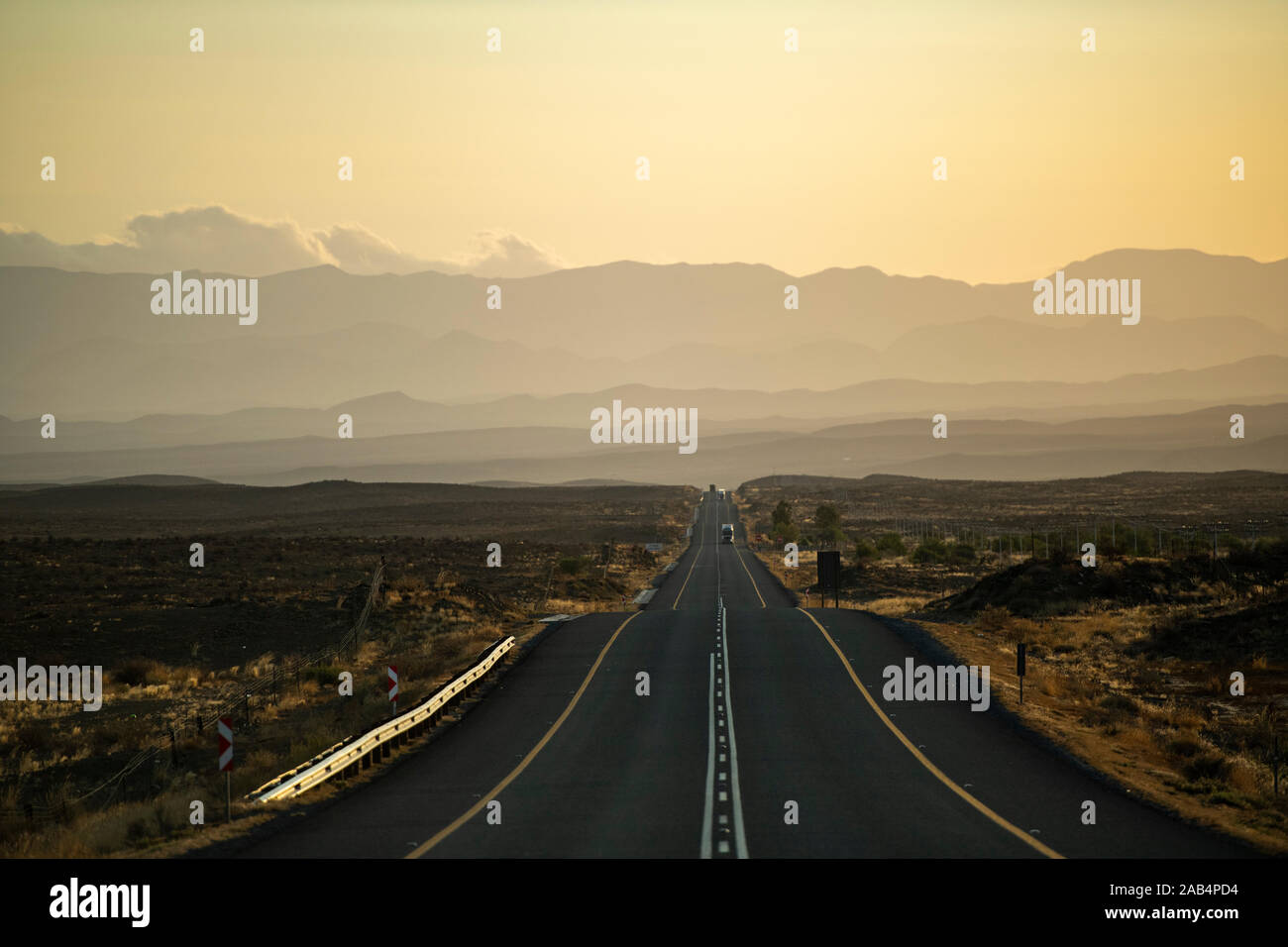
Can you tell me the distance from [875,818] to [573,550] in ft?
241

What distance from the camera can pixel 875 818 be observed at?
52.6ft

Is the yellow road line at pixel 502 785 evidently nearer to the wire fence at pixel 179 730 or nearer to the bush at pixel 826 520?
the wire fence at pixel 179 730

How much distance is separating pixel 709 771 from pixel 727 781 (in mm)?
820

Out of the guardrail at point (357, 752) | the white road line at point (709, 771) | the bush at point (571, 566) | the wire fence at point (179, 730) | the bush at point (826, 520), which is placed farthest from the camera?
the bush at point (826, 520)

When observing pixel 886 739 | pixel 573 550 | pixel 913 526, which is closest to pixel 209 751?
pixel 886 739

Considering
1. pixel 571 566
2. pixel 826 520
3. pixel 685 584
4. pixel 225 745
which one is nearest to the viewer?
pixel 225 745

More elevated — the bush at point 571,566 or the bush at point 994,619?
the bush at point 571,566

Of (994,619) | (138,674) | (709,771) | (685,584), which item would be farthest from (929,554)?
(709,771)

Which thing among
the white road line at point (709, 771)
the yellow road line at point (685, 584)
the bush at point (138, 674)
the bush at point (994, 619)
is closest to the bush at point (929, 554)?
the yellow road line at point (685, 584)

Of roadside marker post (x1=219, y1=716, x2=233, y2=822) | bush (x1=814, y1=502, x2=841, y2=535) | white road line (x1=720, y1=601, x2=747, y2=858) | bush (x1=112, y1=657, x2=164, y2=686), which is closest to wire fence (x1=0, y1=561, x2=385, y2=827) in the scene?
bush (x1=112, y1=657, x2=164, y2=686)

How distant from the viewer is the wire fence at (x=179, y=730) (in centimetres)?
2020

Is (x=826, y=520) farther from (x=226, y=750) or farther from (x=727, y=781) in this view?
(x=226, y=750)

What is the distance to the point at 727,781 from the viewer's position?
1875cm

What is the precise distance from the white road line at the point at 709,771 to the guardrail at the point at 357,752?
594 centimetres
